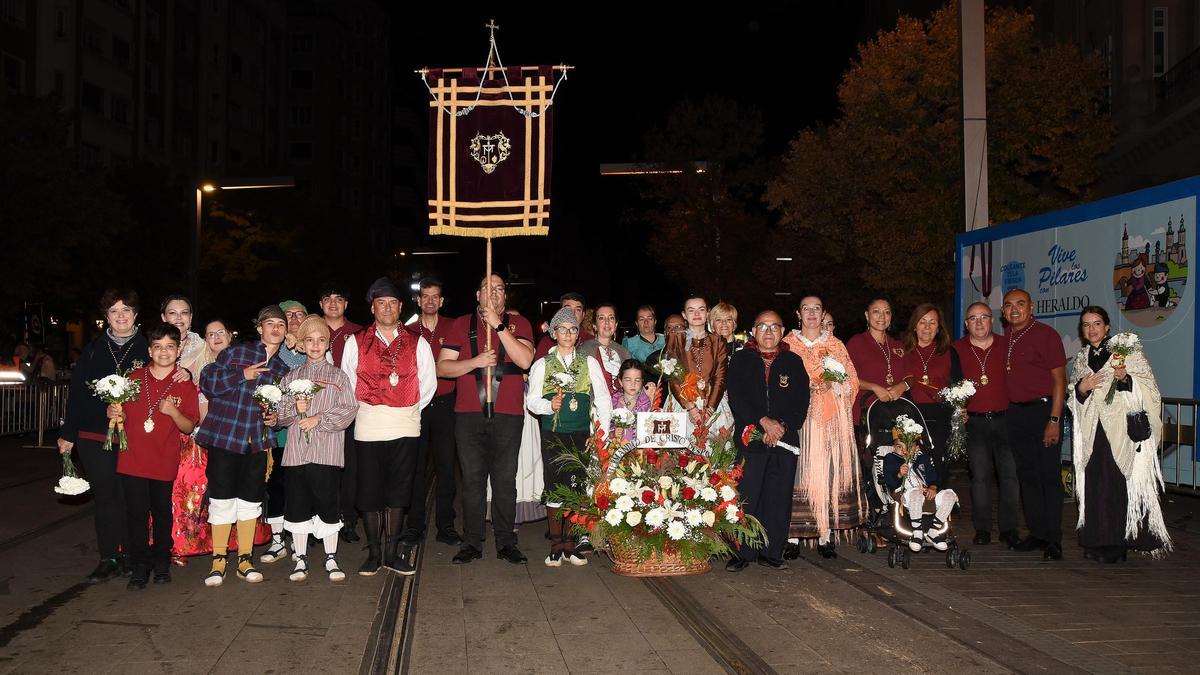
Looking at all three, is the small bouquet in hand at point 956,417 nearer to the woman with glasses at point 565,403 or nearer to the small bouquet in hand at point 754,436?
the small bouquet in hand at point 754,436

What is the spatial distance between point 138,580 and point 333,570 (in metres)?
1.34

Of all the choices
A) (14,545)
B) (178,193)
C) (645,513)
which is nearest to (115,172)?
(178,193)

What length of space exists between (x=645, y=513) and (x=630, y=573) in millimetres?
466

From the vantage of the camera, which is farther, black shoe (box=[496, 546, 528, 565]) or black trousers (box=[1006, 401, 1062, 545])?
black trousers (box=[1006, 401, 1062, 545])

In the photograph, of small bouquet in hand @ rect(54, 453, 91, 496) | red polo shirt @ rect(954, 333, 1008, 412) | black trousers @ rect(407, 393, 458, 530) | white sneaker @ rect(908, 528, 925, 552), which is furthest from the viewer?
black trousers @ rect(407, 393, 458, 530)

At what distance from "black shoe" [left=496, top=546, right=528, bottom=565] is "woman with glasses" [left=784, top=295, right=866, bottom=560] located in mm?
2169

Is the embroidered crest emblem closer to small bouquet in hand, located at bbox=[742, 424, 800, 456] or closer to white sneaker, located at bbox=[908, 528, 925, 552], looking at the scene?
A: small bouquet in hand, located at bbox=[742, 424, 800, 456]

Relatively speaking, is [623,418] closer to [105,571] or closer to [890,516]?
[890,516]

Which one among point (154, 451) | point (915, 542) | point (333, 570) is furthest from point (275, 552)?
point (915, 542)

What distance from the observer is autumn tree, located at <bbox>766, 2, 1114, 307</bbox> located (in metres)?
29.7

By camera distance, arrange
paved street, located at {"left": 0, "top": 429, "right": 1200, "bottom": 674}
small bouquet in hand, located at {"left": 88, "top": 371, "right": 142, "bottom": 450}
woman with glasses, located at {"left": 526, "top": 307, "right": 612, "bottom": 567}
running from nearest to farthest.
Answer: paved street, located at {"left": 0, "top": 429, "right": 1200, "bottom": 674}, small bouquet in hand, located at {"left": 88, "top": 371, "right": 142, "bottom": 450}, woman with glasses, located at {"left": 526, "top": 307, "right": 612, "bottom": 567}

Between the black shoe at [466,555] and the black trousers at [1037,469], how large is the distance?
464cm

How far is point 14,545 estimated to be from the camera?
991cm

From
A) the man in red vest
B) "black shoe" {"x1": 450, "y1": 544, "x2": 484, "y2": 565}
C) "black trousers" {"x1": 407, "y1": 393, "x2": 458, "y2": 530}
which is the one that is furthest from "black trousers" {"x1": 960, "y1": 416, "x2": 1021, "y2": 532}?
the man in red vest
